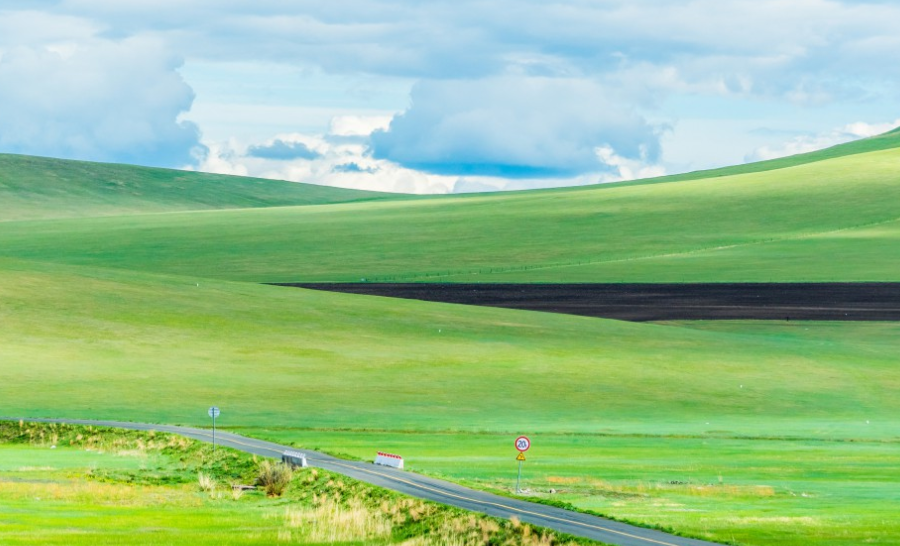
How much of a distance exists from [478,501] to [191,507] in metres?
7.48

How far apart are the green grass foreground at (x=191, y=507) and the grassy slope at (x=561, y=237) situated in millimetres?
63003

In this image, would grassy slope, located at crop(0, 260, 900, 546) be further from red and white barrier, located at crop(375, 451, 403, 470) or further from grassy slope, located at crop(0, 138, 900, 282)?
grassy slope, located at crop(0, 138, 900, 282)

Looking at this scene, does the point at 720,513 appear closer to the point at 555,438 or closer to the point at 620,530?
the point at 620,530

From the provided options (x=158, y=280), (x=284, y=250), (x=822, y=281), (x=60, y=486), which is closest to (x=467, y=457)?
(x=60, y=486)

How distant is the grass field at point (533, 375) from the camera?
36.1m

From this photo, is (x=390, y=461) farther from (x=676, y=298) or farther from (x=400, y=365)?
(x=676, y=298)

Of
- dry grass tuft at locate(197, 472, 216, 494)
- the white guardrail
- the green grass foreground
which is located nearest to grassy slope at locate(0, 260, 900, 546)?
the white guardrail

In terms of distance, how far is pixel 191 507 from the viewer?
3388 cm

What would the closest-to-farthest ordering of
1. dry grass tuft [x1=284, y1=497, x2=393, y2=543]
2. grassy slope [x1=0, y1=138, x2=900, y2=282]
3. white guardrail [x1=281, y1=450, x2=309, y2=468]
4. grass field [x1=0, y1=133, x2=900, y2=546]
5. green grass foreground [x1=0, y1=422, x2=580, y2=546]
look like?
green grass foreground [x1=0, y1=422, x2=580, y2=546]
dry grass tuft [x1=284, y1=497, x2=393, y2=543]
grass field [x1=0, y1=133, x2=900, y2=546]
white guardrail [x1=281, y1=450, x2=309, y2=468]
grassy slope [x1=0, y1=138, x2=900, y2=282]

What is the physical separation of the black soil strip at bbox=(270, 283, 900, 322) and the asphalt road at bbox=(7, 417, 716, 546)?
43.6 metres

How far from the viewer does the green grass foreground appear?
28312 mm

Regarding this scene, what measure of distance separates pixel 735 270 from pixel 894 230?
26035mm

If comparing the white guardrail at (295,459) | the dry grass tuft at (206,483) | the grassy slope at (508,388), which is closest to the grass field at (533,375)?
the grassy slope at (508,388)

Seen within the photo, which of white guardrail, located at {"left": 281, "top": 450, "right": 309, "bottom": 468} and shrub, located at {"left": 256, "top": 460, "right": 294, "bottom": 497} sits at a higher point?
white guardrail, located at {"left": 281, "top": 450, "right": 309, "bottom": 468}
